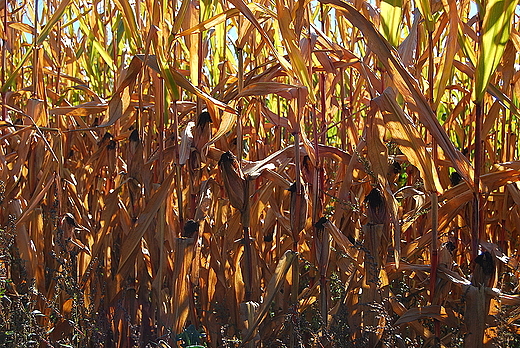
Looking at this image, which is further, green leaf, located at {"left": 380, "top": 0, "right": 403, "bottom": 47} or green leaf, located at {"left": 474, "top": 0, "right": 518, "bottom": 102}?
green leaf, located at {"left": 380, "top": 0, "right": 403, "bottom": 47}

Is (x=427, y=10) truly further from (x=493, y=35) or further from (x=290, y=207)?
(x=290, y=207)

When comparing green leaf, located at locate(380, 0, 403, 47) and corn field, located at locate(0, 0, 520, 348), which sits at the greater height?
green leaf, located at locate(380, 0, 403, 47)

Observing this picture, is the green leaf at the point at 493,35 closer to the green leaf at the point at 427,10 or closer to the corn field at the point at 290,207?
the corn field at the point at 290,207

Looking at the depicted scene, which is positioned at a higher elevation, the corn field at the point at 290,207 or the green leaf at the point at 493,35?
the green leaf at the point at 493,35

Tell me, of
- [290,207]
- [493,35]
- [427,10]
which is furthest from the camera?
[290,207]

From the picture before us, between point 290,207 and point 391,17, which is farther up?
point 391,17

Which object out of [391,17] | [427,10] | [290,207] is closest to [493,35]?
[427,10]

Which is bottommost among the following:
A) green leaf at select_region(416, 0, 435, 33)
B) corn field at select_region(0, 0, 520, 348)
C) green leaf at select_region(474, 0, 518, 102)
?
corn field at select_region(0, 0, 520, 348)

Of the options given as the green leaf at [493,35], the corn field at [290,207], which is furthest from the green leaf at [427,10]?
the green leaf at [493,35]

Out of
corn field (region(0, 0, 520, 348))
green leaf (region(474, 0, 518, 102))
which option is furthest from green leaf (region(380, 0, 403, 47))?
green leaf (region(474, 0, 518, 102))

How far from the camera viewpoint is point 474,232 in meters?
1.26

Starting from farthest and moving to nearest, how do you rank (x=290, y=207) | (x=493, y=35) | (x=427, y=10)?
(x=290, y=207) < (x=427, y=10) < (x=493, y=35)

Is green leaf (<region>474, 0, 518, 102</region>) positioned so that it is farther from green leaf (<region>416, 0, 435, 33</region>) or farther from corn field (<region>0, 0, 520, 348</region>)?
green leaf (<region>416, 0, 435, 33</region>)

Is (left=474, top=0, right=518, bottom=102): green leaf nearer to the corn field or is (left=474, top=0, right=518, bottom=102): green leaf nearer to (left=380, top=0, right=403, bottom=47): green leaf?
the corn field
